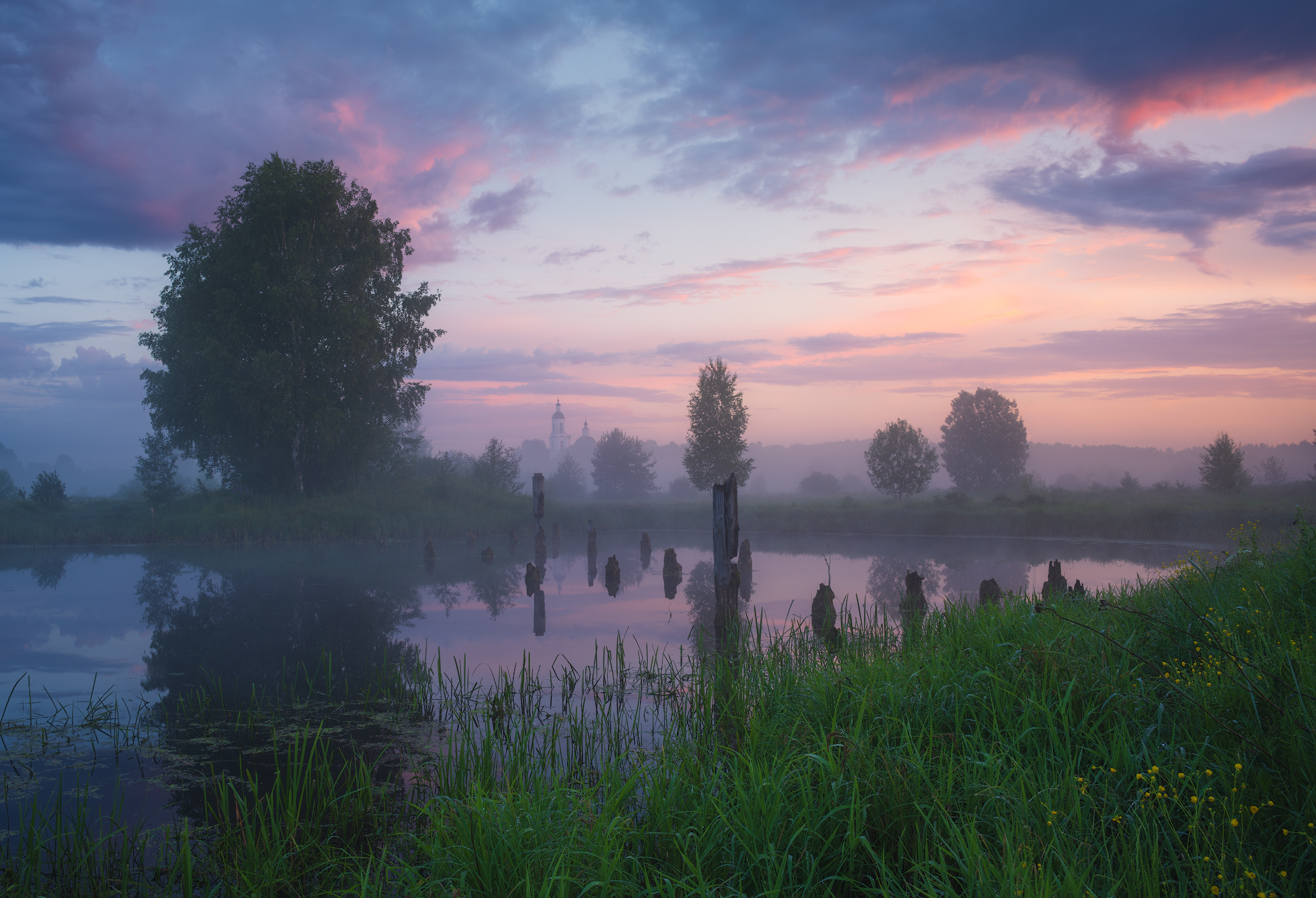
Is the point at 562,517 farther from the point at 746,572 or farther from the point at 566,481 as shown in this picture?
the point at 566,481

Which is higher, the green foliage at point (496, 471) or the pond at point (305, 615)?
the green foliage at point (496, 471)

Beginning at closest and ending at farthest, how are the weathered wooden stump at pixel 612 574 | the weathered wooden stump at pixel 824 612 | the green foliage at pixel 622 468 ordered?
the weathered wooden stump at pixel 824 612 < the weathered wooden stump at pixel 612 574 < the green foliage at pixel 622 468

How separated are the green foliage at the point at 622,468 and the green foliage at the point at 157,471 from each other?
4178cm

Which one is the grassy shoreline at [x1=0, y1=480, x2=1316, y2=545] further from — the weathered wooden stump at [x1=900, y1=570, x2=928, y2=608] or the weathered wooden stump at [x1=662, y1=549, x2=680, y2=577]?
the weathered wooden stump at [x1=900, y1=570, x2=928, y2=608]

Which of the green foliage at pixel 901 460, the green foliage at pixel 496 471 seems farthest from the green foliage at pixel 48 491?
the green foliage at pixel 901 460

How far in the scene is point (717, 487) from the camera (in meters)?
11.5

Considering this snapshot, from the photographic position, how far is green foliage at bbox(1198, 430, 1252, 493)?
3888 cm

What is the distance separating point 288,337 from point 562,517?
Result: 18167 mm

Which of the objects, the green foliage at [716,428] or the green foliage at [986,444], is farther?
the green foliage at [986,444]

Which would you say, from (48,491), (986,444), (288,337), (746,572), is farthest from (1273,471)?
(48,491)

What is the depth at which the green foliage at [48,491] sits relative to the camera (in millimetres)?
33406

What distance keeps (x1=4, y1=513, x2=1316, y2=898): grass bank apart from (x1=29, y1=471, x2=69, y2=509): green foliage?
1513 inches

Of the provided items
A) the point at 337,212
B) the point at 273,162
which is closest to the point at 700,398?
the point at 337,212

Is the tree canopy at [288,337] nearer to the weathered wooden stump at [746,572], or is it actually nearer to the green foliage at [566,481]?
the weathered wooden stump at [746,572]
